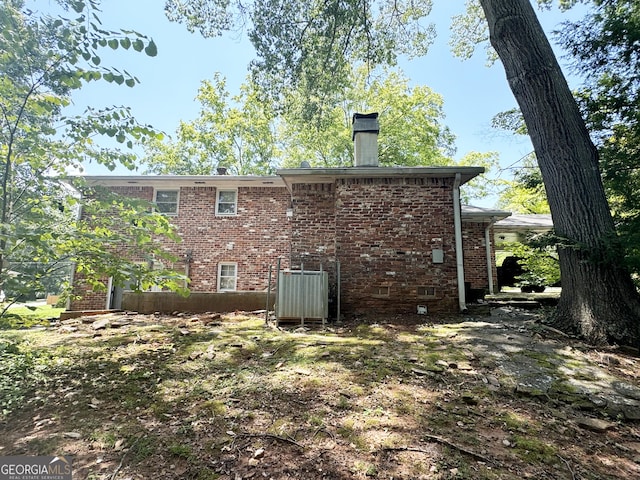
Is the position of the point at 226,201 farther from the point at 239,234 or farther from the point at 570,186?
the point at 570,186

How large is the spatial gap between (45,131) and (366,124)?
7.31 metres

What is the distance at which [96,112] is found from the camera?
295 centimetres

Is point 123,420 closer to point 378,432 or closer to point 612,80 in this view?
point 378,432

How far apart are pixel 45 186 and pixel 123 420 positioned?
2213 mm

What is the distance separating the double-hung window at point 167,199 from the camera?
37.3 ft

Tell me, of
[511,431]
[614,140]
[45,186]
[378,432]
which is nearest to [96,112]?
[45,186]

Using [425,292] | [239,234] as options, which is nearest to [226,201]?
[239,234]

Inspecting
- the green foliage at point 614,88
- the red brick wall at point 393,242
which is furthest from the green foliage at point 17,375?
the green foliage at point 614,88

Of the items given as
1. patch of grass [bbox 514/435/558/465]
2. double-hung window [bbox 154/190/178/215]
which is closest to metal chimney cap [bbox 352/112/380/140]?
double-hung window [bbox 154/190/178/215]

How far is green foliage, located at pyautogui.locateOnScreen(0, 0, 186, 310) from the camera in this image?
2477 mm

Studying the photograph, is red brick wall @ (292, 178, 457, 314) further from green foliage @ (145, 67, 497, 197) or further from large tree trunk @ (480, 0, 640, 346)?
green foliage @ (145, 67, 497, 197)

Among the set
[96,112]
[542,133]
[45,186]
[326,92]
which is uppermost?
[326,92]

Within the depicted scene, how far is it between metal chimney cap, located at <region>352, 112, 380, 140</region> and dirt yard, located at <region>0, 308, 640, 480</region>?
5.84m

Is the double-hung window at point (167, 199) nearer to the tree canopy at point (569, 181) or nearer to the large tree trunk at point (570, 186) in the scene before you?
the tree canopy at point (569, 181)
